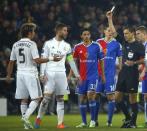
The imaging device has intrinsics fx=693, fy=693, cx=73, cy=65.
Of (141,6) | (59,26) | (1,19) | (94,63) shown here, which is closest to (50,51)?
(59,26)

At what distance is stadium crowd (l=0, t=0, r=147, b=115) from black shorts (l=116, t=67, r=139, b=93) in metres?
7.04

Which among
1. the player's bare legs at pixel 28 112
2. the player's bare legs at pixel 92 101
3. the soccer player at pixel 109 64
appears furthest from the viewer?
the soccer player at pixel 109 64

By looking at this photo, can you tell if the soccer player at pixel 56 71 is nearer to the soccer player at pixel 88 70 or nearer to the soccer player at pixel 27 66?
the soccer player at pixel 27 66

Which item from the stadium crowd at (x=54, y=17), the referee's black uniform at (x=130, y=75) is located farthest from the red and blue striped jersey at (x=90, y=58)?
the stadium crowd at (x=54, y=17)

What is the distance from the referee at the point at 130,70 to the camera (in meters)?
16.9

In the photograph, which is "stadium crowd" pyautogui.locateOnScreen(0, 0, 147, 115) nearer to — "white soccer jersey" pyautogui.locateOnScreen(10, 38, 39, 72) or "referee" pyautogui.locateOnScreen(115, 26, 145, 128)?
"referee" pyautogui.locateOnScreen(115, 26, 145, 128)

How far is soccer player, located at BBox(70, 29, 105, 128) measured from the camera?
1783 centimetres

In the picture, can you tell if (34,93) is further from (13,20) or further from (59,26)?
(13,20)

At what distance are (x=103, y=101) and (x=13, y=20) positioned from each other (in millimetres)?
4537

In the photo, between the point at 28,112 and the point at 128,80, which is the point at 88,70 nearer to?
the point at 128,80

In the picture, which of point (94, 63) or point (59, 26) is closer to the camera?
point (59, 26)

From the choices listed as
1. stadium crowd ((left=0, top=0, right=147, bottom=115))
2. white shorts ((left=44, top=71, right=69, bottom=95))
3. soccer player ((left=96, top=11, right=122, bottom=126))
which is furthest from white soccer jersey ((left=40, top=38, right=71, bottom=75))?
stadium crowd ((left=0, top=0, right=147, bottom=115))

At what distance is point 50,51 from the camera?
1673 cm

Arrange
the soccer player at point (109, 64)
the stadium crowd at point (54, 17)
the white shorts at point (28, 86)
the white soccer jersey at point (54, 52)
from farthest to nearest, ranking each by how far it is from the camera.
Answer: the stadium crowd at point (54, 17), the soccer player at point (109, 64), the white soccer jersey at point (54, 52), the white shorts at point (28, 86)
